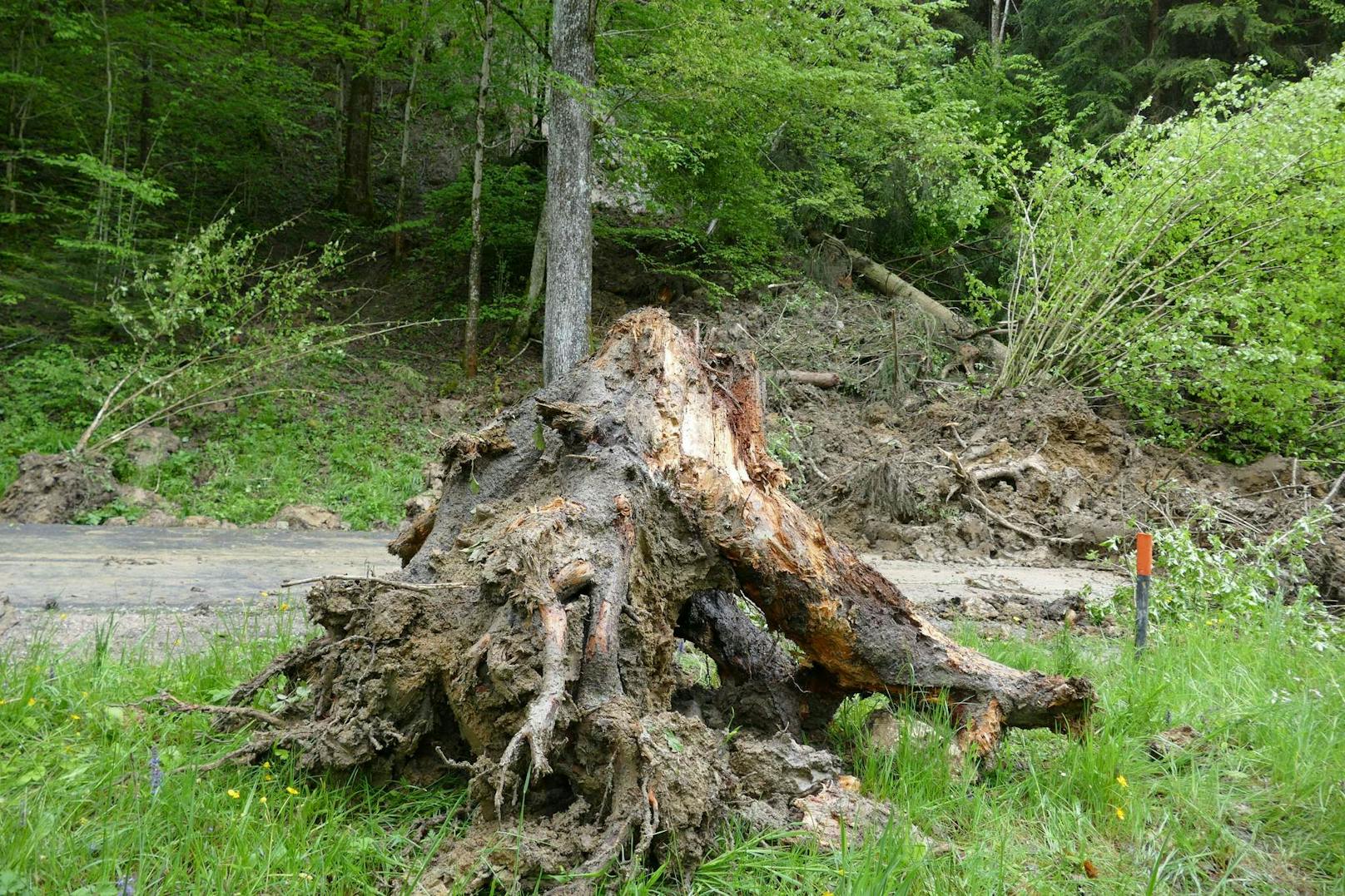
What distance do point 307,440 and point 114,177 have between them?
366cm

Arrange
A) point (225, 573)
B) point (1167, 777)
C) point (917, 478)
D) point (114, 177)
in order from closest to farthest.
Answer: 1. point (1167, 777)
2. point (225, 573)
3. point (917, 478)
4. point (114, 177)

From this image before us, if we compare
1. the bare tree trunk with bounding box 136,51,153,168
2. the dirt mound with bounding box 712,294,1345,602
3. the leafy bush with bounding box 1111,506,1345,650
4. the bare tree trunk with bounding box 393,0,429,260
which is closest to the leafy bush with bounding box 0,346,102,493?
the bare tree trunk with bounding box 136,51,153,168

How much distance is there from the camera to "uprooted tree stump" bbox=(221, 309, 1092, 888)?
2203mm

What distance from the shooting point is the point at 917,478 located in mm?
9539

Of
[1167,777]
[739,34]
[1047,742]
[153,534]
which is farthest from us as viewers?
[739,34]

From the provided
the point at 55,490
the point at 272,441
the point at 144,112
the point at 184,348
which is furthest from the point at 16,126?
the point at 55,490

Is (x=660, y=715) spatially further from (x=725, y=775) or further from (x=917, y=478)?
(x=917, y=478)

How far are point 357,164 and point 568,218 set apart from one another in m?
8.04

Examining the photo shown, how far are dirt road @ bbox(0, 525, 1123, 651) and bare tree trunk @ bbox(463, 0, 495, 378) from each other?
4.95m

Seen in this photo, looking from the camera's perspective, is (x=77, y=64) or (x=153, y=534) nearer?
(x=153, y=534)

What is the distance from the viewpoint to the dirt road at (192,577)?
4.30 m

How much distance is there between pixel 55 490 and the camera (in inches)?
322

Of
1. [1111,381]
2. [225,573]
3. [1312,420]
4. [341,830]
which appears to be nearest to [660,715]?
[341,830]

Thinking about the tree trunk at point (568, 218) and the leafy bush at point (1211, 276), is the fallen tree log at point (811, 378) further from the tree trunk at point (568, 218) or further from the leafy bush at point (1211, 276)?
the tree trunk at point (568, 218)
